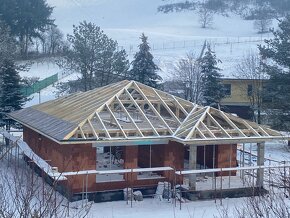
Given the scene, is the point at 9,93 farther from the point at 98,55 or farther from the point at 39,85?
the point at 39,85

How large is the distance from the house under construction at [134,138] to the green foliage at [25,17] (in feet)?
100

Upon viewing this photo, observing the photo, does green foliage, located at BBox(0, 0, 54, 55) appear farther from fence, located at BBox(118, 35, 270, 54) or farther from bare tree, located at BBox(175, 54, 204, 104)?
bare tree, located at BBox(175, 54, 204, 104)

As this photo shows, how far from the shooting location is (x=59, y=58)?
191ft

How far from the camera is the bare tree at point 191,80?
41344 millimetres

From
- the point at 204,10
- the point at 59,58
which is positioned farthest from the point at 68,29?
the point at 59,58

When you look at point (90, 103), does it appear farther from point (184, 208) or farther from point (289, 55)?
point (289, 55)

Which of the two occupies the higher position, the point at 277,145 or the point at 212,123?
the point at 212,123

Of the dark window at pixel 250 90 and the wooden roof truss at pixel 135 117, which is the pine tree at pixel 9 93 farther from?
the dark window at pixel 250 90

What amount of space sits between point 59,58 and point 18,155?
3296 cm

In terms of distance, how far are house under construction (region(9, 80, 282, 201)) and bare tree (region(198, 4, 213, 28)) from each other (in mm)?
70975

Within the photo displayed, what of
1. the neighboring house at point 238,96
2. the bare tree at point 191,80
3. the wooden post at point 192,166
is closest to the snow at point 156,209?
the wooden post at point 192,166

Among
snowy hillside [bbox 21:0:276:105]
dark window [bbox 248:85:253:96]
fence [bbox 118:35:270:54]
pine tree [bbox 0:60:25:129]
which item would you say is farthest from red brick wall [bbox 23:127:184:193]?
fence [bbox 118:35:270:54]

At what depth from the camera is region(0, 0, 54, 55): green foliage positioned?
53219 mm

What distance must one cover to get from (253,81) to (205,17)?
55183mm
